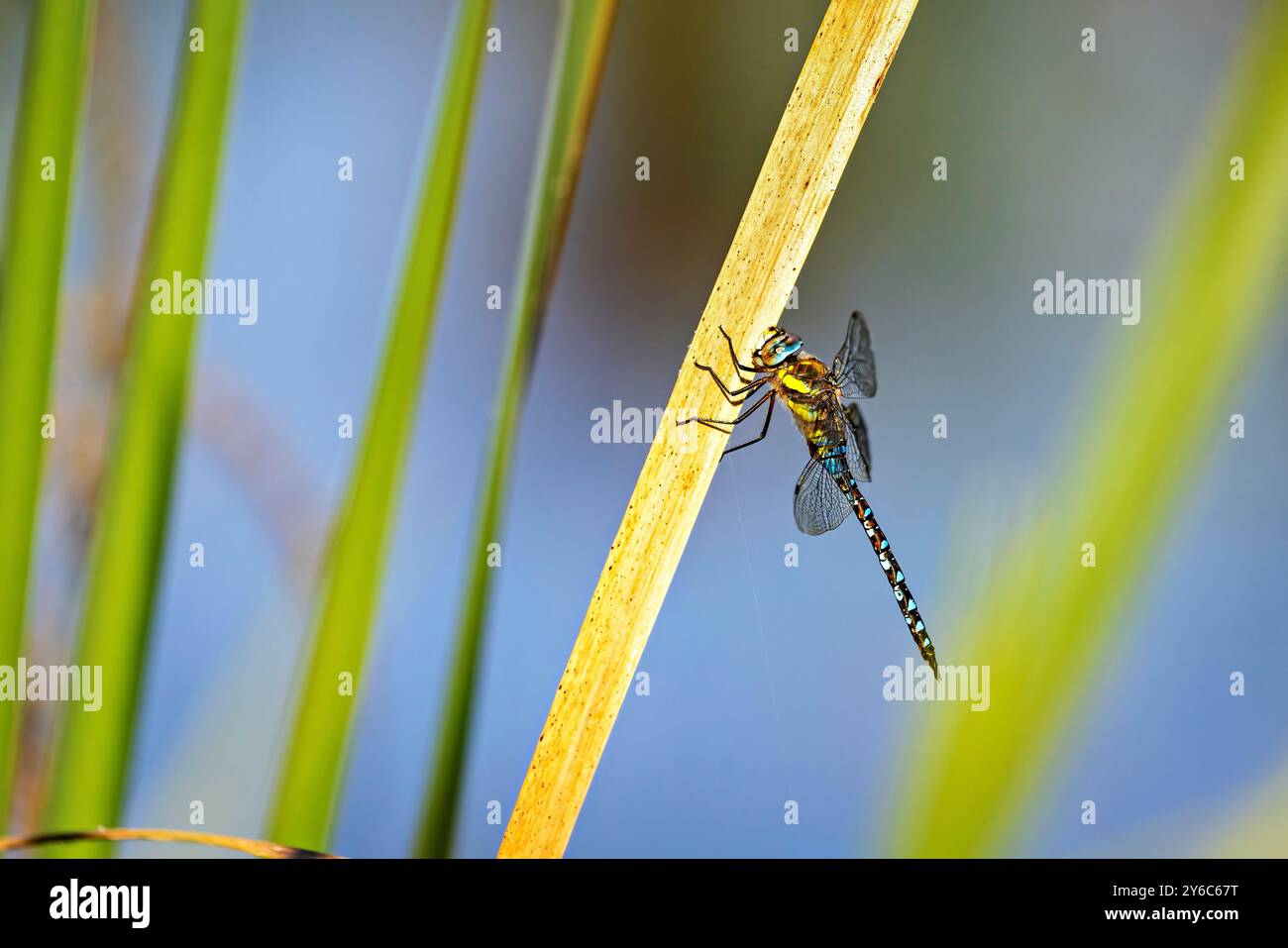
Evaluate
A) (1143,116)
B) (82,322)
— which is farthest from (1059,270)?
(82,322)

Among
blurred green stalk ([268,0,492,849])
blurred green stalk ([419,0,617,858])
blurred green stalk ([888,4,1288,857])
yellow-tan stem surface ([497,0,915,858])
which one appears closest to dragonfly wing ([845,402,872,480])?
blurred green stalk ([888,4,1288,857])

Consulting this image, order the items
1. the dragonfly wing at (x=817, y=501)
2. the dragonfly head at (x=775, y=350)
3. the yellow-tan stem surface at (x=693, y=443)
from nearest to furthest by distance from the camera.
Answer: the yellow-tan stem surface at (x=693, y=443)
the dragonfly head at (x=775, y=350)
the dragonfly wing at (x=817, y=501)

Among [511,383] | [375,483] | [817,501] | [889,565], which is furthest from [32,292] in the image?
[889,565]

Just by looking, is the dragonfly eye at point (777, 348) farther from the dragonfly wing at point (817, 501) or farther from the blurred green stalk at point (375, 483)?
the blurred green stalk at point (375, 483)

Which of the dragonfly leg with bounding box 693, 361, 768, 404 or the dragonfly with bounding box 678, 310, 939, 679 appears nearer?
the dragonfly leg with bounding box 693, 361, 768, 404

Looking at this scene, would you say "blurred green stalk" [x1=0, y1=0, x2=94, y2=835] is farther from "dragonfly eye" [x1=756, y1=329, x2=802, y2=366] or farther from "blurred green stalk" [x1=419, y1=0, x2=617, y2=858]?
"dragonfly eye" [x1=756, y1=329, x2=802, y2=366]

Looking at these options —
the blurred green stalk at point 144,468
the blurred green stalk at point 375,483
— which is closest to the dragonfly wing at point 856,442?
the blurred green stalk at point 375,483
